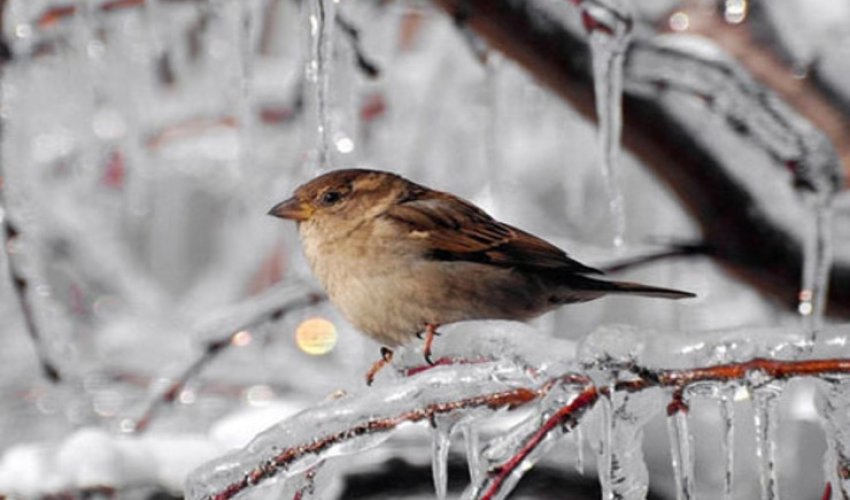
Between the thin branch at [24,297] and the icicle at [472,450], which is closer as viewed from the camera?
the icicle at [472,450]

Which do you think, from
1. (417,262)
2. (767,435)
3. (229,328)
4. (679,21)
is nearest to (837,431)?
(767,435)

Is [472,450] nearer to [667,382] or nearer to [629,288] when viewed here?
[667,382]

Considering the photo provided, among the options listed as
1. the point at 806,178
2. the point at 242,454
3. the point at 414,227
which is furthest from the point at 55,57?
the point at 242,454

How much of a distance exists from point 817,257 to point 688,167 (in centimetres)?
38

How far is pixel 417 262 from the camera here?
266 cm

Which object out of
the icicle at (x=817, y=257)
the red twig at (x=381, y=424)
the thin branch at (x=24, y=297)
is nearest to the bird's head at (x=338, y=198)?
the thin branch at (x=24, y=297)

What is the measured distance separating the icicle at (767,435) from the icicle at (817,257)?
172 cm

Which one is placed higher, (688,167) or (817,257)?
(688,167)

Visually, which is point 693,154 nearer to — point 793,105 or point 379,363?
point 793,105

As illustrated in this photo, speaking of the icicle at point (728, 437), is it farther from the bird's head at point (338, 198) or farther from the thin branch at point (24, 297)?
the thin branch at point (24, 297)

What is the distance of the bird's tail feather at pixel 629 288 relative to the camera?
7.93ft

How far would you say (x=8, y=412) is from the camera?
5996mm

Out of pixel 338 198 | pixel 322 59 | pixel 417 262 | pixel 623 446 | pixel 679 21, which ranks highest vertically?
pixel 679 21

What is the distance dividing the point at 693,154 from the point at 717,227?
183mm
